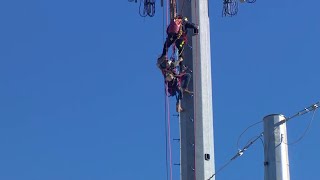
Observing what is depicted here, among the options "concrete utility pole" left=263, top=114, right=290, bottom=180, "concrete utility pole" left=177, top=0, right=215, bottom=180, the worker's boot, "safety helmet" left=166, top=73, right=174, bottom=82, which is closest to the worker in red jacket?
"concrete utility pole" left=177, top=0, right=215, bottom=180

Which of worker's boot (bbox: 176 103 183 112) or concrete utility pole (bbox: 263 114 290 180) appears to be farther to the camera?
worker's boot (bbox: 176 103 183 112)

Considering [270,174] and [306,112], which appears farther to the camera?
[306,112]

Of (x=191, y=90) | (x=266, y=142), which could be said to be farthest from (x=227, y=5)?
(x=266, y=142)

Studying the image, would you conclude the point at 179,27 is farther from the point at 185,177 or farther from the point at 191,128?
the point at 185,177

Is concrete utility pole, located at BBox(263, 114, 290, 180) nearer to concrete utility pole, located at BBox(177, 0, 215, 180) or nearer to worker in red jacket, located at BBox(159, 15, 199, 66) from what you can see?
concrete utility pole, located at BBox(177, 0, 215, 180)

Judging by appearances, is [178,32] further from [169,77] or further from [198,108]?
[198,108]

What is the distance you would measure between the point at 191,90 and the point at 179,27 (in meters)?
1.66

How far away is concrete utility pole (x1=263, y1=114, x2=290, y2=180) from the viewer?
8.27 meters

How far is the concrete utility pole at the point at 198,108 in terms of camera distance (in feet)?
59.2

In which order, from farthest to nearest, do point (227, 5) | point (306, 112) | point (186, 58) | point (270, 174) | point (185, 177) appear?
1. point (227, 5)
2. point (186, 58)
3. point (185, 177)
4. point (306, 112)
5. point (270, 174)

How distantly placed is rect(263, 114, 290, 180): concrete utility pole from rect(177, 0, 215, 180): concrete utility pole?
9.38 meters

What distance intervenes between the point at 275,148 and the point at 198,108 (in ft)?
33.3

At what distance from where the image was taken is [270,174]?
827cm

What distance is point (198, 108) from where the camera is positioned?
1853 cm
